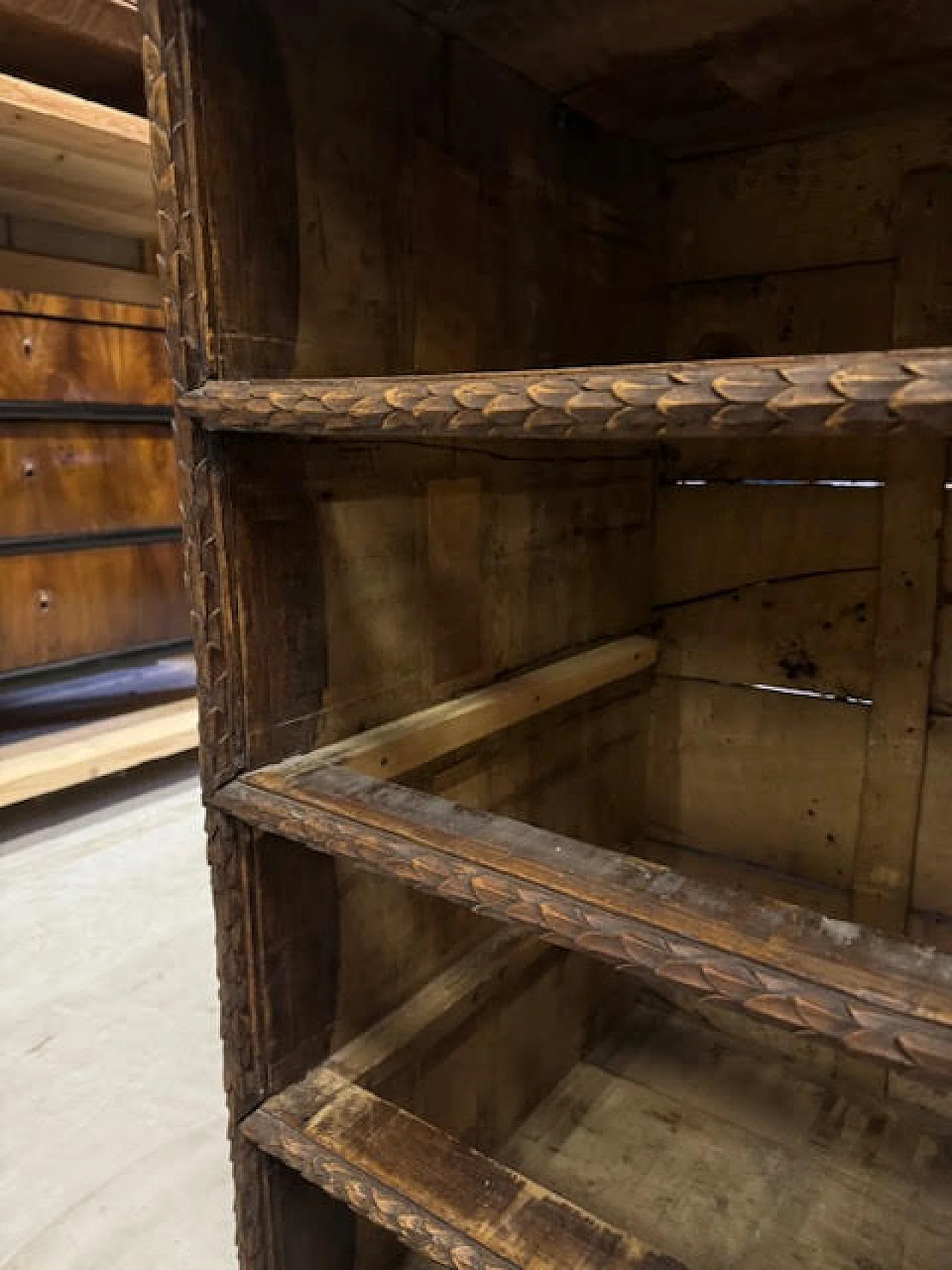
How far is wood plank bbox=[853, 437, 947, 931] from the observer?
4.58 feet

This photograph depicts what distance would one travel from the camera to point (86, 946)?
6.65 feet

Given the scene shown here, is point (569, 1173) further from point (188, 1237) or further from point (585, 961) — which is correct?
point (188, 1237)

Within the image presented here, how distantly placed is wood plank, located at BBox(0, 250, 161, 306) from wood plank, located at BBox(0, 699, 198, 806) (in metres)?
1.22

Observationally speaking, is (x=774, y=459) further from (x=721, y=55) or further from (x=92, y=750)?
(x=92, y=750)

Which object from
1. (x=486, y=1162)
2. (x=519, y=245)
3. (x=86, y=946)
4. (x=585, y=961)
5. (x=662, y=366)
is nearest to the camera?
(x=662, y=366)

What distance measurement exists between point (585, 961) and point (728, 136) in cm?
138

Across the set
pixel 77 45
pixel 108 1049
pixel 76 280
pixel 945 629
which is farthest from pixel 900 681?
pixel 76 280

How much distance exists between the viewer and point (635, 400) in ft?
2.14

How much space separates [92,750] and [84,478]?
0.75 m

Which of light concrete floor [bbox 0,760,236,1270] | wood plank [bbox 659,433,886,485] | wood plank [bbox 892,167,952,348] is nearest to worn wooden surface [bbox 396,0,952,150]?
wood plank [bbox 892,167,952,348]

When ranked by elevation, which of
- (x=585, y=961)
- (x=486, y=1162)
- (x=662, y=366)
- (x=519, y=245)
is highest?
(x=519, y=245)

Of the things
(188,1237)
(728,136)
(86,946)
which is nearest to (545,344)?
(728,136)

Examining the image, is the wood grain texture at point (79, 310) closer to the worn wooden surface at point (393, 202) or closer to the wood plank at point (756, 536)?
the worn wooden surface at point (393, 202)

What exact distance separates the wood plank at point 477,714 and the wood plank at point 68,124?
136 cm
